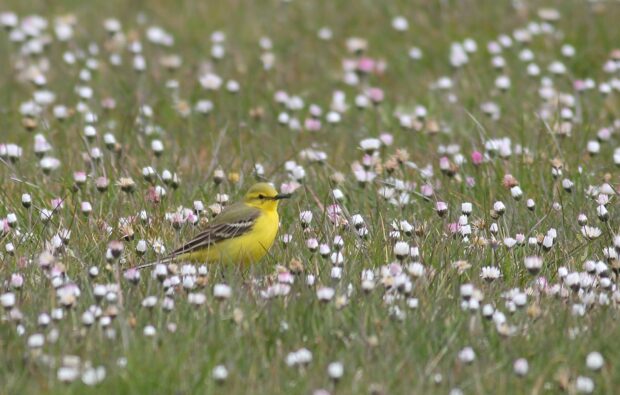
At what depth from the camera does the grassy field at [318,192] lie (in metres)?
5.26

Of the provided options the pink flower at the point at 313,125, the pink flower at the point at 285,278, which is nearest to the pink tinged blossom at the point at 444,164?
the pink flower at the point at 313,125

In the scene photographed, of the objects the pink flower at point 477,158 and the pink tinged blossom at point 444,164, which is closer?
the pink tinged blossom at point 444,164

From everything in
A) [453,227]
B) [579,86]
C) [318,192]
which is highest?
[453,227]

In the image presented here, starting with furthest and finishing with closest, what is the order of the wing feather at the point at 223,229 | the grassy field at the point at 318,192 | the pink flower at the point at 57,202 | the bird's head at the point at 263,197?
the pink flower at the point at 57,202, the bird's head at the point at 263,197, the wing feather at the point at 223,229, the grassy field at the point at 318,192

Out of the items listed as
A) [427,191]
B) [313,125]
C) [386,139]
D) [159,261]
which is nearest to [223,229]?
[159,261]

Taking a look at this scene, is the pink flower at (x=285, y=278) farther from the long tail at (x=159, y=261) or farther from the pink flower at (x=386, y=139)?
the pink flower at (x=386, y=139)

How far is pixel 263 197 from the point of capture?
7.29m

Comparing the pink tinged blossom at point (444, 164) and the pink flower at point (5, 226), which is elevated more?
the pink flower at point (5, 226)

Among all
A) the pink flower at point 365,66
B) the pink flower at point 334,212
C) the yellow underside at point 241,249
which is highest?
the yellow underside at point 241,249

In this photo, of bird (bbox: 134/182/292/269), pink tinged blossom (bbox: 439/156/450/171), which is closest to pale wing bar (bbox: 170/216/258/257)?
bird (bbox: 134/182/292/269)

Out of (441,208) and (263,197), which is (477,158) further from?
(263,197)

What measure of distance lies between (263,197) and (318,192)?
0.91 meters

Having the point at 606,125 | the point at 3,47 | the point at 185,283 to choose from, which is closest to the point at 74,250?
the point at 185,283

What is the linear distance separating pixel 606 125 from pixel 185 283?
4.77 metres
